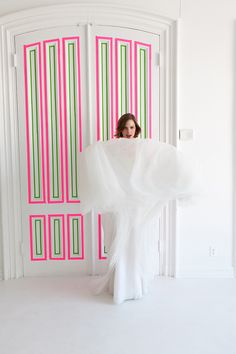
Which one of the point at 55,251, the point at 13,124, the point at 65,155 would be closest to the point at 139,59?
the point at 65,155

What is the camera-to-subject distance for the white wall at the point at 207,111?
115 inches

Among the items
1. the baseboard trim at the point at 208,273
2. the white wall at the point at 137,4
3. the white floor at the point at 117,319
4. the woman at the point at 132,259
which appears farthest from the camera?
the baseboard trim at the point at 208,273

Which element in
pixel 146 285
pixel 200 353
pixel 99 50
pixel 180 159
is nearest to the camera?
pixel 200 353

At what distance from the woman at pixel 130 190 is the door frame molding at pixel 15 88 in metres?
0.62

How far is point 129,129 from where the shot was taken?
2682 millimetres

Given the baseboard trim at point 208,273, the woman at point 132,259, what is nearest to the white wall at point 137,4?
the woman at point 132,259

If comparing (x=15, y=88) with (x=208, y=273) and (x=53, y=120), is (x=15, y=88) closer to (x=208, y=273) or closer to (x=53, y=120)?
(x=53, y=120)

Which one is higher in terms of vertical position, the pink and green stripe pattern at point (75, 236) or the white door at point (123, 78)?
the white door at point (123, 78)

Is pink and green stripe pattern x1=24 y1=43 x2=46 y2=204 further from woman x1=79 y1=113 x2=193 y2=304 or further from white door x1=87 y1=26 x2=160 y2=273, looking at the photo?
woman x1=79 y1=113 x2=193 y2=304

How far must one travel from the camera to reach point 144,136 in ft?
10.00

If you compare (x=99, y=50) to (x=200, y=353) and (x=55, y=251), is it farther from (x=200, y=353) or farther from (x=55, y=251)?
(x=200, y=353)

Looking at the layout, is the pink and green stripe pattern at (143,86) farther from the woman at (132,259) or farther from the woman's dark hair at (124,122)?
the woman at (132,259)

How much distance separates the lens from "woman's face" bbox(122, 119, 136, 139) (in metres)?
2.67

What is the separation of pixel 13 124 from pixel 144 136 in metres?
1.30
